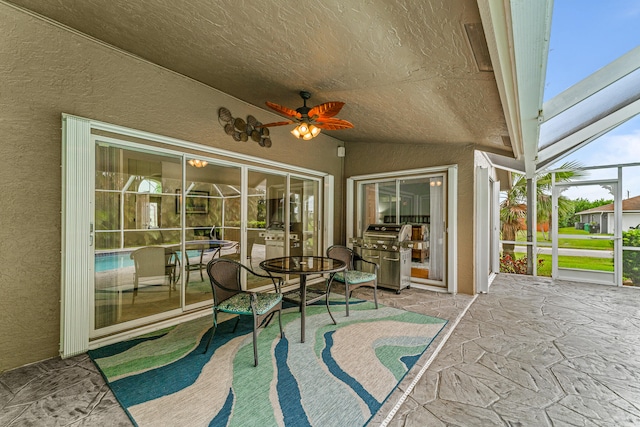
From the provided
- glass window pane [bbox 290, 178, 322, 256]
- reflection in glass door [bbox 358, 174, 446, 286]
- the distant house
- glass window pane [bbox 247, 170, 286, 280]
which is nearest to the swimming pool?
glass window pane [bbox 247, 170, 286, 280]

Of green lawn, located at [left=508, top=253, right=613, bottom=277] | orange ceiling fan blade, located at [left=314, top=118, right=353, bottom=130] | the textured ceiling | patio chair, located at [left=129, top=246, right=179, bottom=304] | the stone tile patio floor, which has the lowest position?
the stone tile patio floor

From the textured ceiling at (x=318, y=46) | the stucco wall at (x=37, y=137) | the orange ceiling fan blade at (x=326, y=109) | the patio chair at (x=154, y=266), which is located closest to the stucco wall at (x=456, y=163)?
the textured ceiling at (x=318, y=46)

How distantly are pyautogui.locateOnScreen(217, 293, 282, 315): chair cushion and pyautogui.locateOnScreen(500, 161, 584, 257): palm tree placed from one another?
6679mm

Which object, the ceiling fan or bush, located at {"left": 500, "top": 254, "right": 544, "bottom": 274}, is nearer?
the ceiling fan

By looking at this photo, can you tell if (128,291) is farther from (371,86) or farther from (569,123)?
(569,123)

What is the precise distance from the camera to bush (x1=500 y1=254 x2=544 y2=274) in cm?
679

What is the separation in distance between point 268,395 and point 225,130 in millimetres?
3211

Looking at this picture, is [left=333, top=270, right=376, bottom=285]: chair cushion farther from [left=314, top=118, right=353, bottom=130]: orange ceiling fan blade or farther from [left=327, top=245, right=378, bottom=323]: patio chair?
[left=314, top=118, right=353, bottom=130]: orange ceiling fan blade

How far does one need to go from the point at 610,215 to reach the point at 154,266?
28.0 ft

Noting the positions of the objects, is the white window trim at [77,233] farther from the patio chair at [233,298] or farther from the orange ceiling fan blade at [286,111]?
the orange ceiling fan blade at [286,111]

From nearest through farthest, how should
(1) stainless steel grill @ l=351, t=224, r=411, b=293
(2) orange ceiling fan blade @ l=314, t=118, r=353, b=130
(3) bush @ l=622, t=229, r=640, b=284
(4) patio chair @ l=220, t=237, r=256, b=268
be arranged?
(2) orange ceiling fan blade @ l=314, t=118, r=353, b=130 → (4) patio chair @ l=220, t=237, r=256, b=268 → (1) stainless steel grill @ l=351, t=224, r=411, b=293 → (3) bush @ l=622, t=229, r=640, b=284

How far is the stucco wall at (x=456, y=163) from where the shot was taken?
467 centimetres

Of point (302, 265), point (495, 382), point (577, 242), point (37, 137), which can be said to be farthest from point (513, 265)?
point (37, 137)

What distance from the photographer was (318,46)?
8.01 ft
